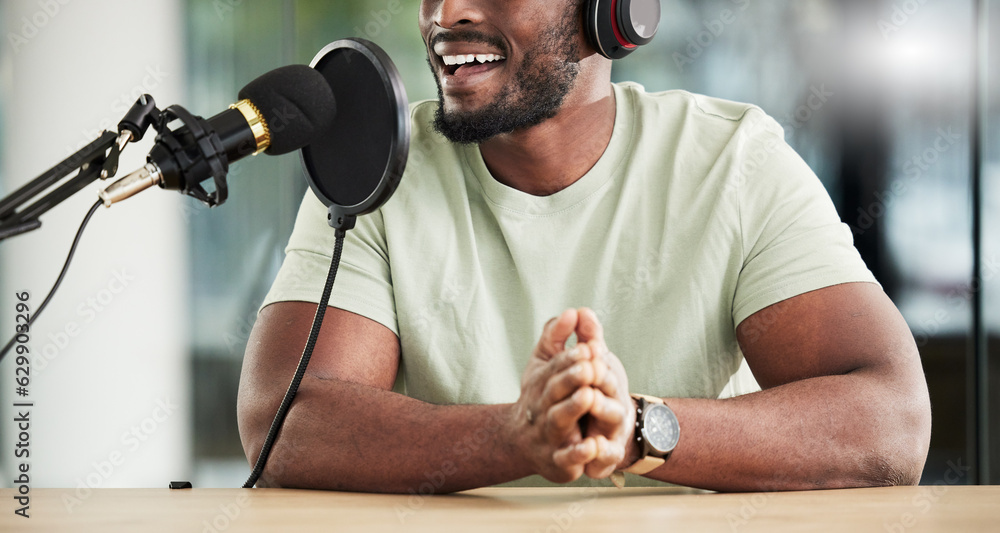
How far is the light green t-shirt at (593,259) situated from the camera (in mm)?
1179

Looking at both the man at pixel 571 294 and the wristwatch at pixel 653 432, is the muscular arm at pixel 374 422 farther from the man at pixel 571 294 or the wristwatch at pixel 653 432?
the wristwatch at pixel 653 432

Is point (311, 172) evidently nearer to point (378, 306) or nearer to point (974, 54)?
point (378, 306)

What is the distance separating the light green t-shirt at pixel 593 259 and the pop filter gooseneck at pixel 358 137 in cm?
34

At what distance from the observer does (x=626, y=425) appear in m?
0.75

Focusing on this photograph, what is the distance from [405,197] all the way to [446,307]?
7.4 inches

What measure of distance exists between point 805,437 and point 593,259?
44 cm

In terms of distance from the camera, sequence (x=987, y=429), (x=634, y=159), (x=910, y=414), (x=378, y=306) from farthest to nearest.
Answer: (x=987, y=429) < (x=634, y=159) < (x=378, y=306) < (x=910, y=414)

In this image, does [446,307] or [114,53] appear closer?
[446,307]

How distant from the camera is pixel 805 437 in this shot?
2.97 feet

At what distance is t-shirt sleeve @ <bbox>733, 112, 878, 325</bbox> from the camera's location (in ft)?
3.58

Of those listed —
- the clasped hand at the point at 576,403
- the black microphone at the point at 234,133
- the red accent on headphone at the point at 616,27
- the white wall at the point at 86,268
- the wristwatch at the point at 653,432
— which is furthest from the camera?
the white wall at the point at 86,268

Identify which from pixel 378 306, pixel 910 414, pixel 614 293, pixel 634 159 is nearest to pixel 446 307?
pixel 378 306

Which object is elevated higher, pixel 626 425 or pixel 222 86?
pixel 222 86
